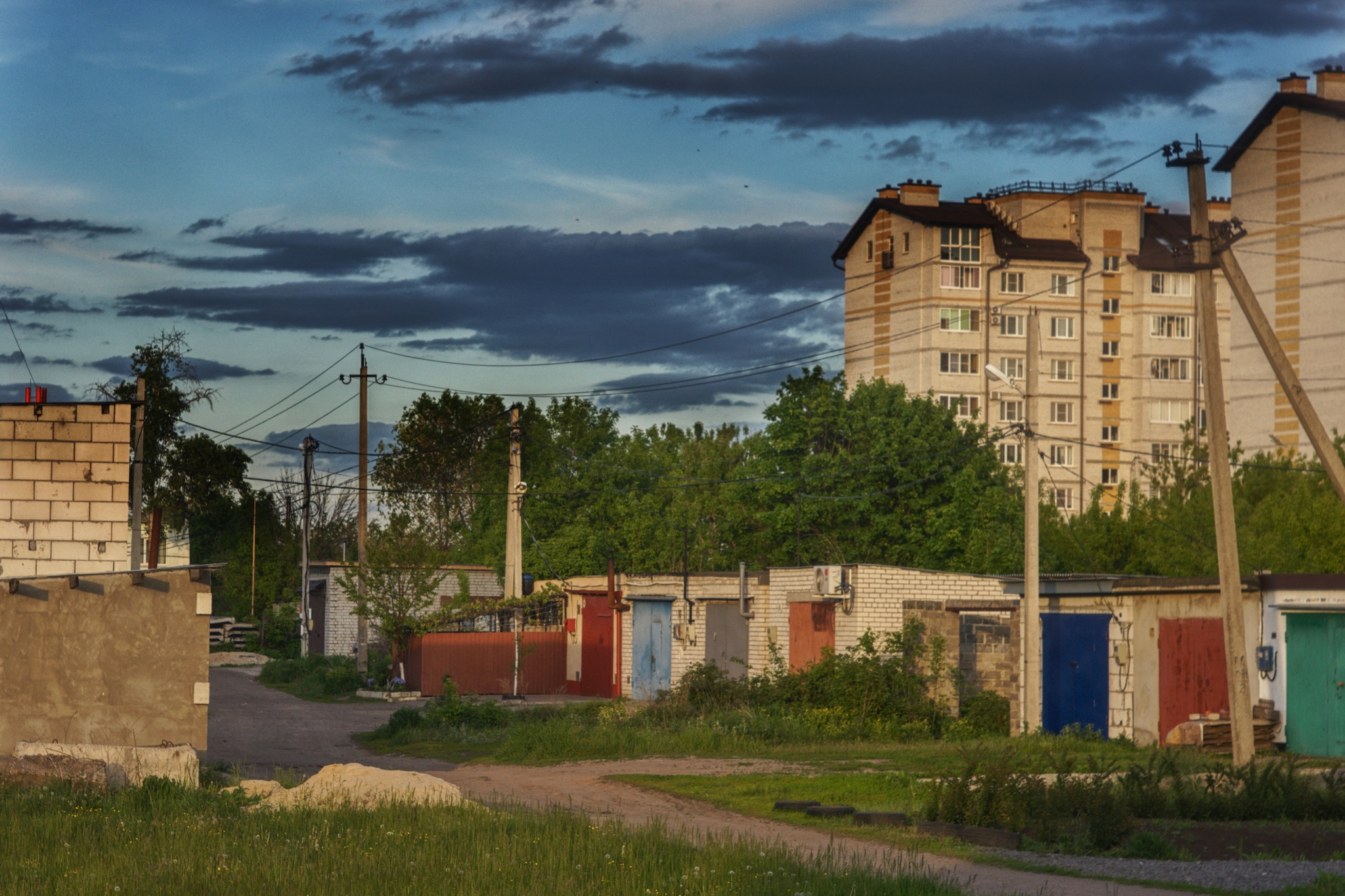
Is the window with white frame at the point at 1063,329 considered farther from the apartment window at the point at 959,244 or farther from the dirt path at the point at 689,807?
the dirt path at the point at 689,807

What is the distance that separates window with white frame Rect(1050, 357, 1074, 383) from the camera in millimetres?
94188

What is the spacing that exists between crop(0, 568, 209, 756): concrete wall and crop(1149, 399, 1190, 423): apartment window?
285 ft

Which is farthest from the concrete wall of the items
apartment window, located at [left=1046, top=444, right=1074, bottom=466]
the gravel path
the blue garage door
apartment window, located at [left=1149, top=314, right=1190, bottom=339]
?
apartment window, located at [left=1149, top=314, right=1190, bottom=339]

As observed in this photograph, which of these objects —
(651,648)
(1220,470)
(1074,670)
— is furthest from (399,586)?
(1220,470)

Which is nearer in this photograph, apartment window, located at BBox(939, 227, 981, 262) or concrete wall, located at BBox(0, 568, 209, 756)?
concrete wall, located at BBox(0, 568, 209, 756)

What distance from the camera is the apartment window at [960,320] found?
9075cm

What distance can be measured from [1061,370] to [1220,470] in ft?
250

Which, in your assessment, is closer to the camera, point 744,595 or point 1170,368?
point 744,595

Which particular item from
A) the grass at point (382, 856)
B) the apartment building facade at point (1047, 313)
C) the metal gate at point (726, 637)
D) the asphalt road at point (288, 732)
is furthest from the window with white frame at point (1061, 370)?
the grass at point (382, 856)

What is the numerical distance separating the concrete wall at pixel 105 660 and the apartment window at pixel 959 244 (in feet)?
252

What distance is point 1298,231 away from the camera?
240 feet

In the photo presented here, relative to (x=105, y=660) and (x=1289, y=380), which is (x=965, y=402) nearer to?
(x=1289, y=380)

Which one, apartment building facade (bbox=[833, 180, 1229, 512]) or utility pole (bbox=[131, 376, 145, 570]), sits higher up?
apartment building facade (bbox=[833, 180, 1229, 512])

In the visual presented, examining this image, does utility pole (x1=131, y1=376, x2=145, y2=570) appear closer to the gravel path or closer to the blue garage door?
the blue garage door
